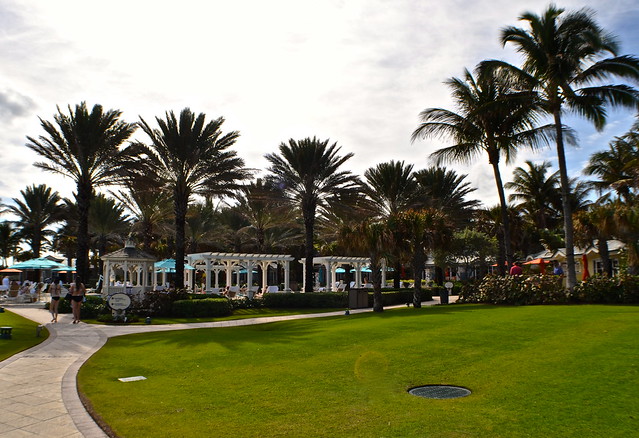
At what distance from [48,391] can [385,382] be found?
501cm

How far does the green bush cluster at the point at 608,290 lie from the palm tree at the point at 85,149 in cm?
2094

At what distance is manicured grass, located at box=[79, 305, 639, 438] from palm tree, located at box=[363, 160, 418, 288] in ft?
67.5

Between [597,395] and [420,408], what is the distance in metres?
2.13

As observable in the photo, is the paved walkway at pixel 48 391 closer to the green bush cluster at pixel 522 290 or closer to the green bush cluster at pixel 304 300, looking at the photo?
the green bush cluster at pixel 304 300

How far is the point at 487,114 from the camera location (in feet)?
76.6

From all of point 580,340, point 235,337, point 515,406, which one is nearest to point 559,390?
point 515,406

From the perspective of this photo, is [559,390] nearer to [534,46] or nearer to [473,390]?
[473,390]

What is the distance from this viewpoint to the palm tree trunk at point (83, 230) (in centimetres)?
2325

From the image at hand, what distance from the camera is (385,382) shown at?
7379 mm

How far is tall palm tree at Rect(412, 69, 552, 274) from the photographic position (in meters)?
22.1

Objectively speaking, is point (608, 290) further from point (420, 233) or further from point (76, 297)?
point (76, 297)

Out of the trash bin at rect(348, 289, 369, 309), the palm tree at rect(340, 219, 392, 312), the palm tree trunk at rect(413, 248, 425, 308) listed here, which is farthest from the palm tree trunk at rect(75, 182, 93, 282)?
the palm tree trunk at rect(413, 248, 425, 308)

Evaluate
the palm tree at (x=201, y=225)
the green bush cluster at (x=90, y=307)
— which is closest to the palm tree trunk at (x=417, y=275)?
the green bush cluster at (x=90, y=307)

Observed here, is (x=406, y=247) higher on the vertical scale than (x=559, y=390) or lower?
higher
